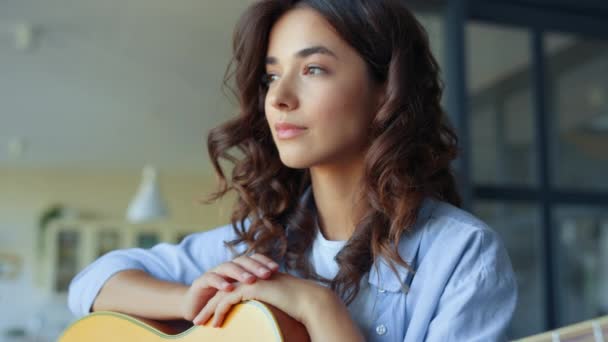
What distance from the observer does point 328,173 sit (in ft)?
3.15

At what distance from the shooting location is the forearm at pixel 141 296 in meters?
0.93

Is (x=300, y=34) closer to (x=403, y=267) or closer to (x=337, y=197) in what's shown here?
(x=337, y=197)

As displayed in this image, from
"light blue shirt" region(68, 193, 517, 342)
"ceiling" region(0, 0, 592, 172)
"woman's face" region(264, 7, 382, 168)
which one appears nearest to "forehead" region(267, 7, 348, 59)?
"woman's face" region(264, 7, 382, 168)

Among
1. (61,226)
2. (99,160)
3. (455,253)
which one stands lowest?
(61,226)

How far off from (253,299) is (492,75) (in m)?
1.33

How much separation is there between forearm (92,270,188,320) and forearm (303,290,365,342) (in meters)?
0.23

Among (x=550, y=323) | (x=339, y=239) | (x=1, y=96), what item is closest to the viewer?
(x=339, y=239)

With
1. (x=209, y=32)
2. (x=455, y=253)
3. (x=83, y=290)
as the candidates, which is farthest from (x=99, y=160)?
(x=455, y=253)

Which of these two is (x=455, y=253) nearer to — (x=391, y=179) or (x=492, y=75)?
(x=391, y=179)

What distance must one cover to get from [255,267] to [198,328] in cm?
11

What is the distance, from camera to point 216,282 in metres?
0.82

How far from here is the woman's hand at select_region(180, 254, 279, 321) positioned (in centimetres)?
80

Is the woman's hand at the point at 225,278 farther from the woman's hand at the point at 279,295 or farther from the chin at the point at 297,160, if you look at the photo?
the chin at the point at 297,160

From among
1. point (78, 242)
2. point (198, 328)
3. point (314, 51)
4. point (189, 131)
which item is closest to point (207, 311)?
point (198, 328)
